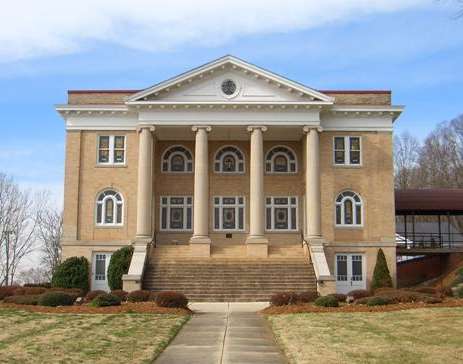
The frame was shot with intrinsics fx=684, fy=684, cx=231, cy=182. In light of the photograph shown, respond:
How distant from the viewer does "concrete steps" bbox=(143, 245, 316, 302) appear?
33.8m

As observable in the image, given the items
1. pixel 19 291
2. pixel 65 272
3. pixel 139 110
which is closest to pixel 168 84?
pixel 139 110

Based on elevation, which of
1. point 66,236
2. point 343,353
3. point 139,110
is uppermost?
point 139,110

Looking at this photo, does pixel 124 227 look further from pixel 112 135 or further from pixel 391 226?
pixel 391 226

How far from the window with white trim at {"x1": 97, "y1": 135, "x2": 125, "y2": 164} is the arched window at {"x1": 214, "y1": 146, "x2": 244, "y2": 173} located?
236 inches

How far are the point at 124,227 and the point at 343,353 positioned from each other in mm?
25924

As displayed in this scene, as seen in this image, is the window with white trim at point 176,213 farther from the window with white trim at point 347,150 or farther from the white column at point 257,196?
the window with white trim at point 347,150

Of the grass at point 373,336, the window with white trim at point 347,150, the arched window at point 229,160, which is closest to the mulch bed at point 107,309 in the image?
the grass at point 373,336

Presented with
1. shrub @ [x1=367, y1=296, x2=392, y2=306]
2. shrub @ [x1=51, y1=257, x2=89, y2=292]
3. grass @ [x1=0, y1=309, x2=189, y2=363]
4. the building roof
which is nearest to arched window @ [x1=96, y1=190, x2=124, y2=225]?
shrub @ [x1=51, y1=257, x2=89, y2=292]

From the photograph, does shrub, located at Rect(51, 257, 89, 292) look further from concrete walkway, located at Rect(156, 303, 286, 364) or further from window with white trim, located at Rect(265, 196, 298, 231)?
concrete walkway, located at Rect(156, 303, 286, 364)

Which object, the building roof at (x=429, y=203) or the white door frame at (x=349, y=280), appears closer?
the white door frame at (x=349, y=280)

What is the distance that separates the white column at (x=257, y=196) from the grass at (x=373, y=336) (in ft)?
45.8

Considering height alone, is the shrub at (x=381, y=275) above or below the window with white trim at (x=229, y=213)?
below

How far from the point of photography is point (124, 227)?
131ft

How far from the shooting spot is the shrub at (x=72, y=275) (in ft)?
122
